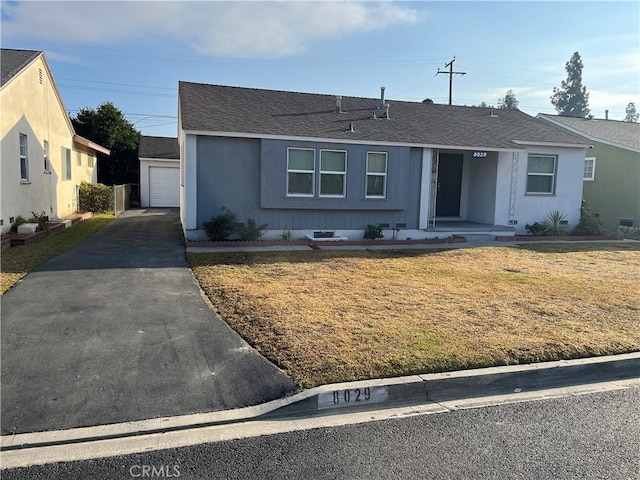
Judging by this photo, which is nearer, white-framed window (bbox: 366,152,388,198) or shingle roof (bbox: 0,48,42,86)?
shingle roof (bbox: 0,48,42,86)

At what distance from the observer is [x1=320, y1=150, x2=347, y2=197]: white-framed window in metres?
13.4

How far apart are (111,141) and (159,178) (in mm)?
4252

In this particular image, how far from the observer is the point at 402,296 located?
7.43 meters

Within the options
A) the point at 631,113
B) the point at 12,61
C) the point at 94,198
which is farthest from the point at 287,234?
the point at 631,113

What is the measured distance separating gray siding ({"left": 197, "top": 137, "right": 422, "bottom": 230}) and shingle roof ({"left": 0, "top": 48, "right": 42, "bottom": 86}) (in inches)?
207

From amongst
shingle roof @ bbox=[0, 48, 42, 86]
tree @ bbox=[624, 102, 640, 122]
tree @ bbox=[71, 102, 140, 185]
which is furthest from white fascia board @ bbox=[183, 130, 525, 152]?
tree @ bbox=[624, 102, 640, 122]

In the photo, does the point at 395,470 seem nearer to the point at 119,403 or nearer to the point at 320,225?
the point at 119,403

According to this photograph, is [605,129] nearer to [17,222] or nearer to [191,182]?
[191,182]

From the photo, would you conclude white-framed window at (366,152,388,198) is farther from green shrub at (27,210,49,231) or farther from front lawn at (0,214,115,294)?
green shrub at (27,210,49,231)

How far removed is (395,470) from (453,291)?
16.7 ft

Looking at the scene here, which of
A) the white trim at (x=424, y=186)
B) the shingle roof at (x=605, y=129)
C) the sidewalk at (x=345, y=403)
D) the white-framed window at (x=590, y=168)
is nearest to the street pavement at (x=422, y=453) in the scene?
the sidewalk at (x=345, y=403)

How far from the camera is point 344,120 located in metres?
14.8

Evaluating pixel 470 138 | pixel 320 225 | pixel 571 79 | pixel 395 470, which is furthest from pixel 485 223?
pixel 571 79

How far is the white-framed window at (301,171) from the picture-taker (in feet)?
43.1
